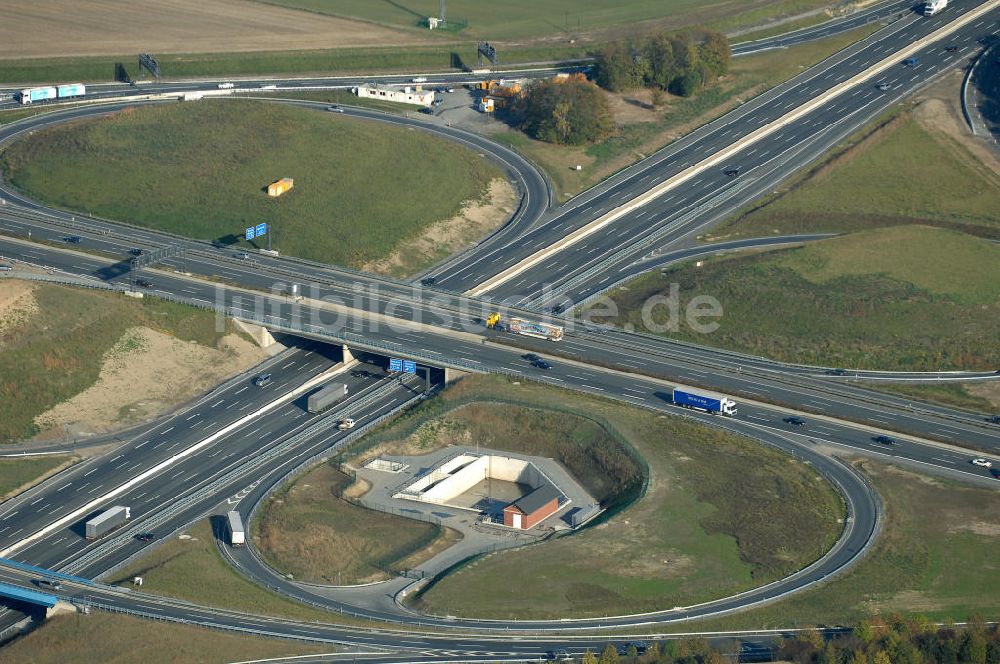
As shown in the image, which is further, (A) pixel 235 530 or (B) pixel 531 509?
(B) pixel 531 509

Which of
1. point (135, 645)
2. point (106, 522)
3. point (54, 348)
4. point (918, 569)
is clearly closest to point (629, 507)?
point (918, 569)

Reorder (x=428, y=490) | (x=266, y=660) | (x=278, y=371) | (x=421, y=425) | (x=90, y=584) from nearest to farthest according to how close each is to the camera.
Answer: (x=266, y=660) → (x=90, y=584) → (x=428, y=490) → (x=421, y=425) → (x=278, y=371)

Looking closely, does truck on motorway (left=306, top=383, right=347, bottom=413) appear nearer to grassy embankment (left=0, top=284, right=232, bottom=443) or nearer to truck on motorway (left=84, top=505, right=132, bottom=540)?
grassy embankment (left=0, top=284, right=232, bottom=443)

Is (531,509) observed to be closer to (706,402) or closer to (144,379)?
(706,402)

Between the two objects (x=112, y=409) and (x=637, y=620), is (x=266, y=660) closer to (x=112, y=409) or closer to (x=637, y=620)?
(x=637, y=620)

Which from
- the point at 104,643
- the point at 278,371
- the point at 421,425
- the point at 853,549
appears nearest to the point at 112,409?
the point at 278,371

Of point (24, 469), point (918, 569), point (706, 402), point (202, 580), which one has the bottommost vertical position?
point (202, 580)
